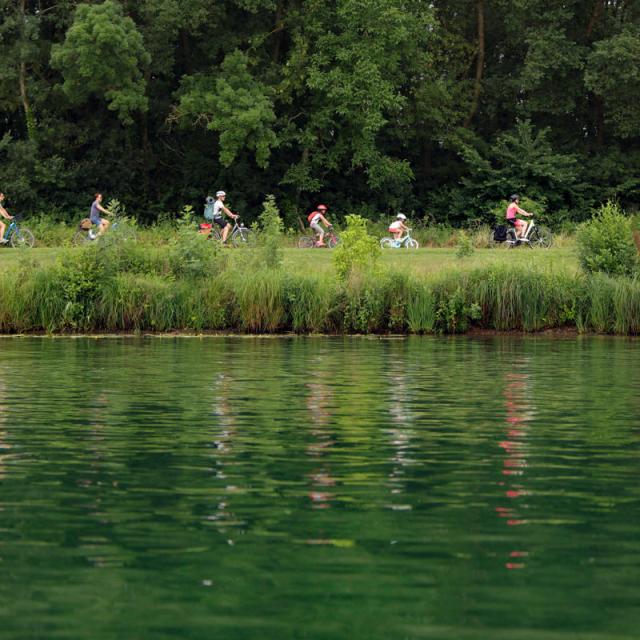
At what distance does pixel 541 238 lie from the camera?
43469 millimetres

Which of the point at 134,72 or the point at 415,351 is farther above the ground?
the point at 134,72

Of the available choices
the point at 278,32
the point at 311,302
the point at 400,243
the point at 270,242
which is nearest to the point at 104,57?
the point at 278,32

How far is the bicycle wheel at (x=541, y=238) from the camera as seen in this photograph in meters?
43.2

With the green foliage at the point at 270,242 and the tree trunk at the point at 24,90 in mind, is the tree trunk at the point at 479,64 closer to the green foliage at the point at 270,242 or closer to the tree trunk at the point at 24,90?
the tree trunk at the point at 24,90

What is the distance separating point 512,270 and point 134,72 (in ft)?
86.4

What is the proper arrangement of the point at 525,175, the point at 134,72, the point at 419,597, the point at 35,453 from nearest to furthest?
1. the point at 419,597
2. the point at 35,453
3. the point at 134,72
4. the point at 525,175

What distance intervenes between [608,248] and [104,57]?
25246mm

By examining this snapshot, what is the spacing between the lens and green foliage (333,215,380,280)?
32.7 m

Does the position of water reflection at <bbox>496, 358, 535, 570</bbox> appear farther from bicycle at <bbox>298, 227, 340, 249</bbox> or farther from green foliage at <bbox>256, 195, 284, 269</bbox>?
bicycle at <bbox>298, 227, 340, 249</bbox>

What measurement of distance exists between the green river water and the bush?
1326cm

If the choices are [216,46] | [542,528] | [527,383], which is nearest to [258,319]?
[527,383]

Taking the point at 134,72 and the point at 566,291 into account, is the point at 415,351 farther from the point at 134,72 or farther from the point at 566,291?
the point at 134,72

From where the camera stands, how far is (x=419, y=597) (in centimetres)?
756

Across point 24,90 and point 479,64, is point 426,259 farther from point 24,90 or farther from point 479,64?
point 479,64
